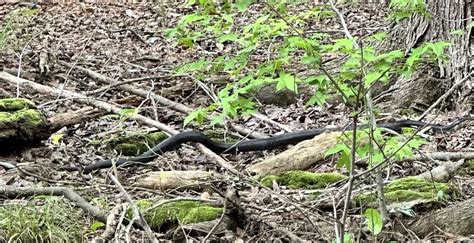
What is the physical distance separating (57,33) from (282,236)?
8.03 meters

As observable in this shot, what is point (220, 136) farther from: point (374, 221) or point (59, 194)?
point (374, 221)

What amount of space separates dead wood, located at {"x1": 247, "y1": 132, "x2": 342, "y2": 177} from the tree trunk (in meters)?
1.24

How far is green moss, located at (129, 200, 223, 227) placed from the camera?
3.31 metres

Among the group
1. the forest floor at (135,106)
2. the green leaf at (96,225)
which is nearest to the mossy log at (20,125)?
the forest floor at (135,106)

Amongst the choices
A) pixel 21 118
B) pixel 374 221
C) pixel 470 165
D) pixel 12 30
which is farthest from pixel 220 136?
pixel 12 30

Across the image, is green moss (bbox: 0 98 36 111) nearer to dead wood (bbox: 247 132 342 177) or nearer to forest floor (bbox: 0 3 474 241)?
forest floor (bbox: 0 3 474 241)

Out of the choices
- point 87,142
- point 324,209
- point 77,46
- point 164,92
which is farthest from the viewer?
point 77,46

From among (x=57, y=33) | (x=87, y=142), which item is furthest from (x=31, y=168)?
(x=57, y=33)

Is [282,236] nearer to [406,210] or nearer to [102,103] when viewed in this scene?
[406,210]

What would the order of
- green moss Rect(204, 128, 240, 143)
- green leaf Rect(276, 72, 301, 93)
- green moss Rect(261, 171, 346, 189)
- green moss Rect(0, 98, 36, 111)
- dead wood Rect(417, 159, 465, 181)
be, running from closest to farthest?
green leaf Rect(276, 72, 301, 93)
dead wood Rect(417, 159, 465, 181)
green moss Rect(261, 171, 346, 189)
green moss Rect(0, 98, 36, 111)
green moss Rect(204, 128, 240, 143)

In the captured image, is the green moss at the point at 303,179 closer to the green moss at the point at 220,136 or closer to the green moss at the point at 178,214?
the green moss at the point at 178,214

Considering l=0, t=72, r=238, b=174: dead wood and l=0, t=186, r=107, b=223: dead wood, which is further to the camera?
l=0, t=72, r=238, b=174: dead wood

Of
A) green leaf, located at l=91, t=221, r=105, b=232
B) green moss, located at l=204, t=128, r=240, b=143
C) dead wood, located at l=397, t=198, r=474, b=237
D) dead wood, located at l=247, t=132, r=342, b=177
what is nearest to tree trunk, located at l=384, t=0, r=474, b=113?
dead wood, located at l=247, t=132, r=342, b=177

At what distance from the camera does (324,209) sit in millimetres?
3561
